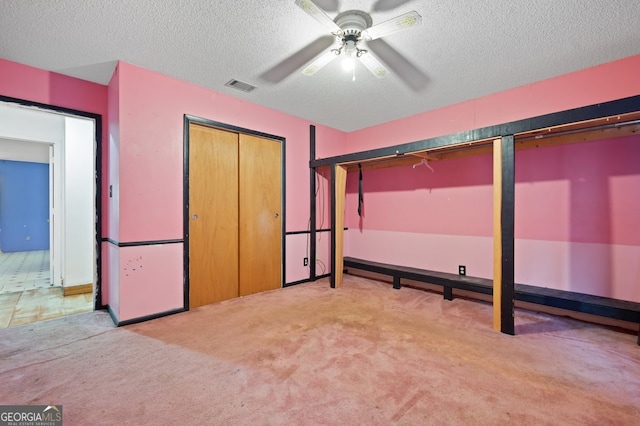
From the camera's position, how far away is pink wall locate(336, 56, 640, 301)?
8.61ft

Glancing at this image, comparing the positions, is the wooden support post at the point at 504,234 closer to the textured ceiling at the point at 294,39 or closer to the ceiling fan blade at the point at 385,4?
the textured ceiling at the point at 294,39

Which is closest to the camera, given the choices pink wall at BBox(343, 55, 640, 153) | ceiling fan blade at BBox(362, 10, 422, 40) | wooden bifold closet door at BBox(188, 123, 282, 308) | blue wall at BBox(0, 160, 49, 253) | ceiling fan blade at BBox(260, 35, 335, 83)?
ceiling fan blade at BBox(362, 10, 422, 40)

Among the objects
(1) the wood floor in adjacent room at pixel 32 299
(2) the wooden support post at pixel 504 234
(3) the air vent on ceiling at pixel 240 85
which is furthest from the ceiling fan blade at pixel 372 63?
(1) the wood floor in adjacent room at pixel 32 299

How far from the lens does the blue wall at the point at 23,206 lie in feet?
24.7

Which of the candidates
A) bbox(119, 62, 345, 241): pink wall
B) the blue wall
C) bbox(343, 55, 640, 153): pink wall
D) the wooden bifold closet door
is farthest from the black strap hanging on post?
the blue wall

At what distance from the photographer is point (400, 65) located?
2.70 meters

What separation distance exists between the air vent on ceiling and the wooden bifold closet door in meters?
0.57

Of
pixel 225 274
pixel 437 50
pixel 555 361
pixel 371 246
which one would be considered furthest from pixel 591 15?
pixel 225 274

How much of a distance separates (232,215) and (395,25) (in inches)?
106

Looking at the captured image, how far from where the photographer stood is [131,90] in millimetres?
2693

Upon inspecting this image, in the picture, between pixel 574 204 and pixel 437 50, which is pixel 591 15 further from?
pixel 574 204

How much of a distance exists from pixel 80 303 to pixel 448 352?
419cm

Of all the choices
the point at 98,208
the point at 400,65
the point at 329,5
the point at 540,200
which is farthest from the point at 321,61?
the point at 98,208

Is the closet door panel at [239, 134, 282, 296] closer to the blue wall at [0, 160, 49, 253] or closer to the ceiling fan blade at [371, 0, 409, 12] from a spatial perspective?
the ceiling fan blade at [371, 0, 409, 12]
